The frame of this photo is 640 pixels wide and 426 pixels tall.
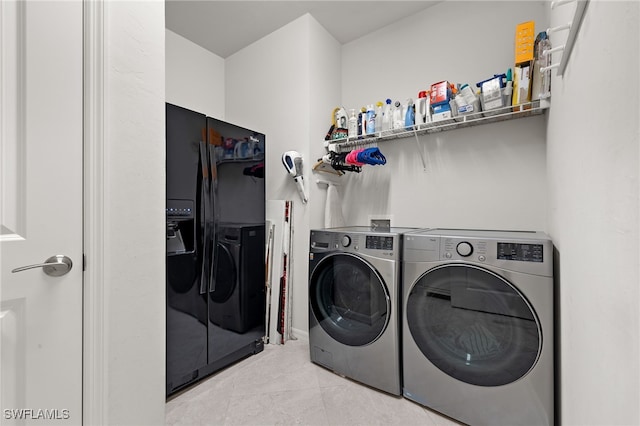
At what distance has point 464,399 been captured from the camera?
4.36 ft

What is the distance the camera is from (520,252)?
1209mm

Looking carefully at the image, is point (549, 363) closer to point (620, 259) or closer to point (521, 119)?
point (620, 259)

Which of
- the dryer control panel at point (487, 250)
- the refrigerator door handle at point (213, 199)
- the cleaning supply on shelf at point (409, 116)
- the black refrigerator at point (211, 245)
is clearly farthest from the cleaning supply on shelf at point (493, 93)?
the refrigerator door handle at point (213, 199)

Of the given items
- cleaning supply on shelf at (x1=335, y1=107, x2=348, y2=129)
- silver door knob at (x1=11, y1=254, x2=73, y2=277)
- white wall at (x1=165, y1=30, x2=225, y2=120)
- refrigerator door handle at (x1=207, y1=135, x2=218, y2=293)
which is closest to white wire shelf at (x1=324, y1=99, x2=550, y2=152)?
cleaning supply on shelf at (x1=335, y1=107, x2=348, y2=129)

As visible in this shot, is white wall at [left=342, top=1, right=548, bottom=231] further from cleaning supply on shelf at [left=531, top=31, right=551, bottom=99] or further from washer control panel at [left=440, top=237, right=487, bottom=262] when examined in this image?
washer control panel at [left=440, top=237, right=487, bottom=262]

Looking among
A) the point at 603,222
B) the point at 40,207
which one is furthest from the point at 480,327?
the point at 40,207

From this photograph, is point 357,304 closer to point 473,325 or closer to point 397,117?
point 473,325

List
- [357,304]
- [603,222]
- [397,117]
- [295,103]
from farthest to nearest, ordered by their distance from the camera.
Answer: [295,103] → [397,117] → [357,304] → [603,222]

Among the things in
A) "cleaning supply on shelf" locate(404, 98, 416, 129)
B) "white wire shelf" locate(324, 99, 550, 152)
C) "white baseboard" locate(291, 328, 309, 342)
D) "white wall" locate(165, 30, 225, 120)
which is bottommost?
"white baseboard" locate(291, 328, 309, 342)

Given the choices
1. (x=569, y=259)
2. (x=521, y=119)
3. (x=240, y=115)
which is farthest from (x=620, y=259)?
(x=240, y=115)

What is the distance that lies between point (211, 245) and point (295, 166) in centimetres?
91

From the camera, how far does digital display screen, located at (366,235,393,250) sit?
5.08 feet

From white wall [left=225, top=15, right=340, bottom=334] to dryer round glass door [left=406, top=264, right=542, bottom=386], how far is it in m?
1.11

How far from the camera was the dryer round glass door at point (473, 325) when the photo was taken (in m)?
1.21
